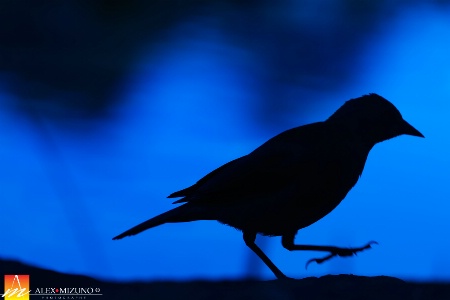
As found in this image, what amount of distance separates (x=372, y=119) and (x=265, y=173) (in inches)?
36.4

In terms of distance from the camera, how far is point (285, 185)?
4953mm

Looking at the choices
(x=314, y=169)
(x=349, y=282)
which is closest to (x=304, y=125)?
(x=314, y=169)

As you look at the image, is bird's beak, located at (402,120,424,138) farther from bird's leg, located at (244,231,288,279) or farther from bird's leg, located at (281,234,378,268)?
bird's leg, located at (244,231,288,279)

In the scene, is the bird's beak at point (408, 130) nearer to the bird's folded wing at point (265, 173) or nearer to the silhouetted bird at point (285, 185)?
the silhouetted bird at point (285, 185)

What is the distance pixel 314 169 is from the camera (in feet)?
16.1

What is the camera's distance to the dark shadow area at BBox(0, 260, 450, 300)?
3.80 m

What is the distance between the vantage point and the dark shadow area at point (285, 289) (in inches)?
149

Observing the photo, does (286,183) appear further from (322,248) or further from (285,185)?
(322,248)

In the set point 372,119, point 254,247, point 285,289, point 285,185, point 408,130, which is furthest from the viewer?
point 408,130

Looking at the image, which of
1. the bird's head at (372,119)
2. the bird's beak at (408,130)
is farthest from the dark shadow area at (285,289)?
the bird's beak at (408,130)

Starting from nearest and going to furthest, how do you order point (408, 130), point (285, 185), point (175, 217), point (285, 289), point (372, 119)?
point (285, 289), point (285, 185), point (175, 217), point (372, 119), point (408, 130)

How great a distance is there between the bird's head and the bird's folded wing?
390 mm

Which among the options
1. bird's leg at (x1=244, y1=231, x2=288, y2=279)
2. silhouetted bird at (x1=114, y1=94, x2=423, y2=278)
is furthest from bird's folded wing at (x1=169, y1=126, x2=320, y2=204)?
bird's leg at (x1=244, y1=231, x2=288, y2=279)

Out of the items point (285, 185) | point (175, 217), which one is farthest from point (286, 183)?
point (175, 217)
